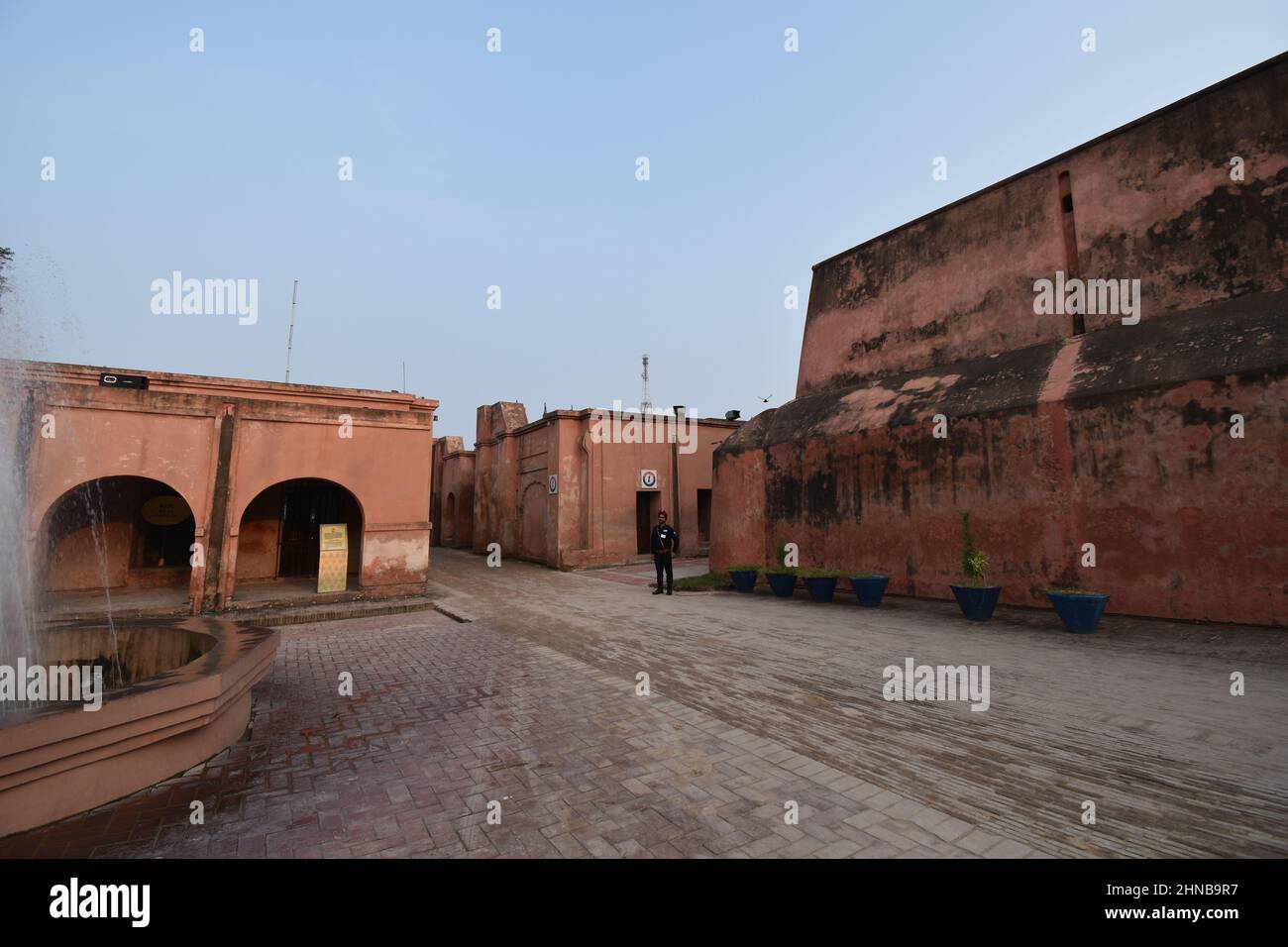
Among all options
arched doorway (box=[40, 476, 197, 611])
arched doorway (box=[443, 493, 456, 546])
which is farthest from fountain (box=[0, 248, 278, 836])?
arched doorway (box=[443, 493, 456, 546])

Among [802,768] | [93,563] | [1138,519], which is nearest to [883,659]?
[802,768]

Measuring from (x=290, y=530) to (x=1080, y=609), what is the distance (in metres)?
17.5

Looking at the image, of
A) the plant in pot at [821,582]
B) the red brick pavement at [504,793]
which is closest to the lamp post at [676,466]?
the plant in pot at [821,582]

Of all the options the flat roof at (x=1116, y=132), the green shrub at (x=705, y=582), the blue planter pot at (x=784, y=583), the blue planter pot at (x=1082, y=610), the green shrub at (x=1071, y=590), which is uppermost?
the flat roof at (x=1116, y=132)

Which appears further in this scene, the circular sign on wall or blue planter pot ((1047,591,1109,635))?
the circular sign on wall

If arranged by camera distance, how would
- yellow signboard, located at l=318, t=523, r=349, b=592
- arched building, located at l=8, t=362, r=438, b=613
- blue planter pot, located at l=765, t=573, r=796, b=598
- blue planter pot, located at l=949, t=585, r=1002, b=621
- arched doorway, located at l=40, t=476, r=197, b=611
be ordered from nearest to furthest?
blue planter pot, located at l=949, t=585, r=1002, b=621 < arched building, located at l=8, t=362, r=438, b=613 < arched doorway, located at l=40, t=476, r=197, b=611 < yellow signboard, located at l=318, t=523, r=349, b=592 < blue planter pot, located at l=765, t=573, r=796, b=598

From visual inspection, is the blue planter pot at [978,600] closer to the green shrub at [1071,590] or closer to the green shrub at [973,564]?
the green shrub at [973,564]

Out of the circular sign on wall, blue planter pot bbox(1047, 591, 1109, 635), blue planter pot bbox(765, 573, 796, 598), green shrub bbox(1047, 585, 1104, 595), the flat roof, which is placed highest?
the flat roof

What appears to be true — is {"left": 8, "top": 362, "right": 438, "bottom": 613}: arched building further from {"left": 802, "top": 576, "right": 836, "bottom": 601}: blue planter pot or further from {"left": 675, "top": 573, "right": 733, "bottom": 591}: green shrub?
{"left": 802, "top": 576, "right": 836, "bottom": 601}: blue planter pot

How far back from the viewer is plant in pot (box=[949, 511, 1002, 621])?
8.72m

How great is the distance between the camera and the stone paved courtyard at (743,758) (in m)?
3.03

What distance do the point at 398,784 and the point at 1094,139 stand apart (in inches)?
599

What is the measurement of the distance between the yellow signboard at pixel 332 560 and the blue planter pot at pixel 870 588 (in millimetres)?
11113

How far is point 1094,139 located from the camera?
10.4 m
